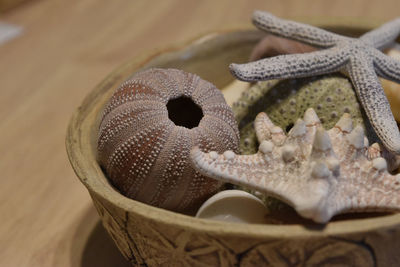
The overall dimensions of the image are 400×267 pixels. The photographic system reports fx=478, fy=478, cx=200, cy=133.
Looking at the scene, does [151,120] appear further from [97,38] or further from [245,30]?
[97,38]

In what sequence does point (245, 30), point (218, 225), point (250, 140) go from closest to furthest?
1. point (218, 225)
2. point (250, 140)
3. point (245, 30)

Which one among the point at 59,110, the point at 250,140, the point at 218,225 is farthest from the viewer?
the point at 59,110

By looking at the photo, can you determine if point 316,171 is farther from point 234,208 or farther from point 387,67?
point 387,67

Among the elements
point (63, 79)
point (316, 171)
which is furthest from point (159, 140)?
point (63, 79)

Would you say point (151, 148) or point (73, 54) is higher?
point (151, 148)

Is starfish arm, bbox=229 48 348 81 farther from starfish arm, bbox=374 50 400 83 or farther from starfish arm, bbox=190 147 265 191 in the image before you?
starfish arm, bbox=190 147 265 191

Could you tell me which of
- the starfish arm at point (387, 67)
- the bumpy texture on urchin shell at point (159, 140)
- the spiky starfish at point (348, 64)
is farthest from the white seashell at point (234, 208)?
the starfish arm at point (387, 67)

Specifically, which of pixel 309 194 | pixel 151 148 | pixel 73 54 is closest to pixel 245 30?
pixel 151 148
